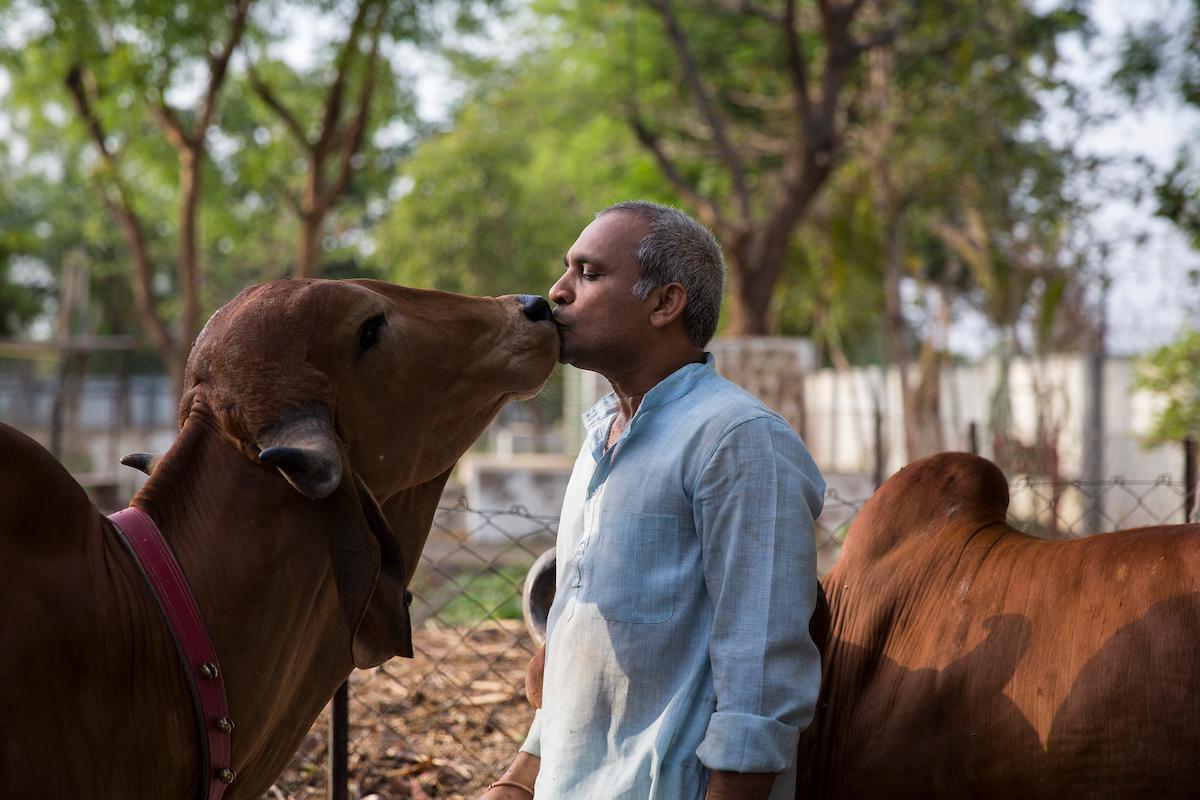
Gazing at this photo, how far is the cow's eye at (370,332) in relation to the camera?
203 cm

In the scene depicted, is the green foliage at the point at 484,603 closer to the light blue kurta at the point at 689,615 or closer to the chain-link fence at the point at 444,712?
the chain-link fence at the point at 444,712

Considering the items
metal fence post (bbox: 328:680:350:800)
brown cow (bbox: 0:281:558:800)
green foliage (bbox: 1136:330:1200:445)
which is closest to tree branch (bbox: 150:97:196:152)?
metal fence post (bbox: 328:680:350:800)

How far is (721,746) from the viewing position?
1.88 m

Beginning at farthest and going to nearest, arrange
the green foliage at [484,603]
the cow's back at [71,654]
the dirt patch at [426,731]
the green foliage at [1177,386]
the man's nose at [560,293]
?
the green foliage at [1177,386] < the green foliage at [484,603] < the dirt patch at [426,731] < the man's nose at [560,293] < the cow's back at [71,654]

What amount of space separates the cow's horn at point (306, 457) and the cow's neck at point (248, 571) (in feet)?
0.43

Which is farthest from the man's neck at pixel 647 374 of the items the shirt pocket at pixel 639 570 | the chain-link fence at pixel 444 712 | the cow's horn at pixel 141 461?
the chain-link fence at pixel 444 712

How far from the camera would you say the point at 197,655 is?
5.94 feet

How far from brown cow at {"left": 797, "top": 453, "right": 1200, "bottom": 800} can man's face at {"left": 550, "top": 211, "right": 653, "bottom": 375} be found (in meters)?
0.65

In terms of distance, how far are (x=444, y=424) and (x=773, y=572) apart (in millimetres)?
619

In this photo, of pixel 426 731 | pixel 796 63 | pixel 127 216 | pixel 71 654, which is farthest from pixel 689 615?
pixel 127 216

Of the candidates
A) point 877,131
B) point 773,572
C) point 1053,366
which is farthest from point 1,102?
point 773,572

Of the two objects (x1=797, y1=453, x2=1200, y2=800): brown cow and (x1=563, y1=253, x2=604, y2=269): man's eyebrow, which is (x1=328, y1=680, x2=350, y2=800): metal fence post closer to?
(x1=797, y1=453, x2=1200, y2=800): brown cow

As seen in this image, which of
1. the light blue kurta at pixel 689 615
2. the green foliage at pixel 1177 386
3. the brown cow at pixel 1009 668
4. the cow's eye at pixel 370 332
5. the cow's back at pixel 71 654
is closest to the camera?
the cow's back at pixel 71 654

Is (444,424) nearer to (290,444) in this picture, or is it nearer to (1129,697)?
(290,444)
